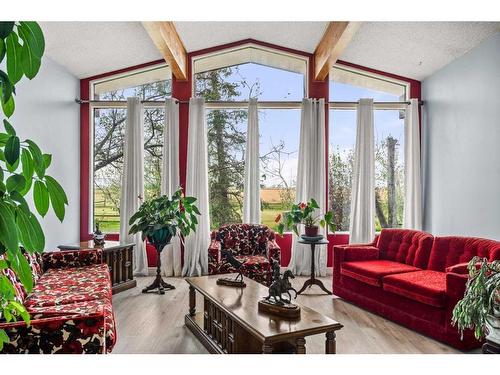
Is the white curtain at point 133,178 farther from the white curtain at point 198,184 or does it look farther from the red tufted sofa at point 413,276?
the red tufted sofa at point 413,276

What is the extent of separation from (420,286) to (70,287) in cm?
297

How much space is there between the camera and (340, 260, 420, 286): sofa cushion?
3.87 meters

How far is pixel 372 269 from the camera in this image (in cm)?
400

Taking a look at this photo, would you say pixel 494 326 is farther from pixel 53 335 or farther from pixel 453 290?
pixel 53 335

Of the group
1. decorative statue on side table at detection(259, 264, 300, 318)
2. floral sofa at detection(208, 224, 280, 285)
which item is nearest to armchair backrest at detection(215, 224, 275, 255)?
floral sofa at detection(208, 224, 280, 285)

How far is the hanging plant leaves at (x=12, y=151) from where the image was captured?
1.24 m

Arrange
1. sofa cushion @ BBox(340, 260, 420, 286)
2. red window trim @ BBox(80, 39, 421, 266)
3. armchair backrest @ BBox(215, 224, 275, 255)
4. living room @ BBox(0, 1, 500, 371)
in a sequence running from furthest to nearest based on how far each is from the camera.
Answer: red window trim @ BBox(80, 39, 421, 266)
armchair backrest @ BBox(215, 224, 275, 255)
sofa cushion @ BBox(340, 260, 420, 286)
living room @ BBox(0, 1, 500, 371)

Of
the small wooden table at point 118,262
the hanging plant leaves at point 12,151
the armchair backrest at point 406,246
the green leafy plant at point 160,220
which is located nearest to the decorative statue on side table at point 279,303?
the hanging plant leaves at point 12,151

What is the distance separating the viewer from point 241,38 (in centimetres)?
576

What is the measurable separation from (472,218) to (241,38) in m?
3.90

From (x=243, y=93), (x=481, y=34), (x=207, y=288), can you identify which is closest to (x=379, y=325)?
(x=207, y=288)

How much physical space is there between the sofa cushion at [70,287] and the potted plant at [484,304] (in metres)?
2.55

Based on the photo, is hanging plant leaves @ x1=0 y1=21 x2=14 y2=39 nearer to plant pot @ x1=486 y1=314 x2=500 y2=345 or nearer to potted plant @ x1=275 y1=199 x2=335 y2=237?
plant pot @ x1=486 y1=314 x2=500 y2=345

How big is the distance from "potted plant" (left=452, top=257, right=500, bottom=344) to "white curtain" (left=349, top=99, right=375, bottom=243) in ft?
10.3
